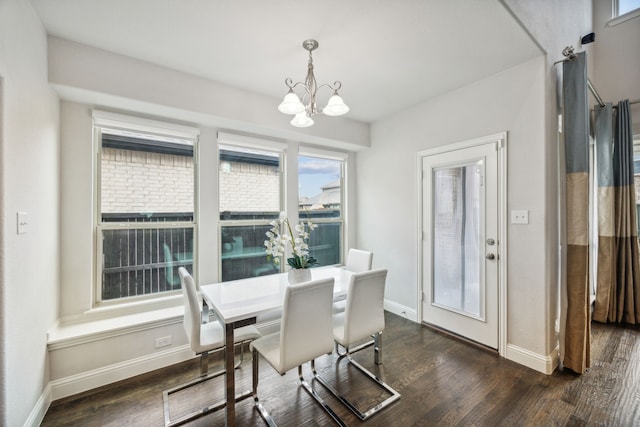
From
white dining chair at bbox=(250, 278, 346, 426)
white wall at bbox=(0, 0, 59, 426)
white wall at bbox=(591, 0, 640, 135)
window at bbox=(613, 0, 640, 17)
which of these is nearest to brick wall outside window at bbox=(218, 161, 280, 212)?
white wall at bbox=(0, 0, 59, 426)

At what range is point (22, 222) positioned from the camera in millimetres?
1523

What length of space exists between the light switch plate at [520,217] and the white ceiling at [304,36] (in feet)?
4.28

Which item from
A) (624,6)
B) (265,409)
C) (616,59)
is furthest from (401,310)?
(624,6)

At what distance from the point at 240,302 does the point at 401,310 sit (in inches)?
91.4

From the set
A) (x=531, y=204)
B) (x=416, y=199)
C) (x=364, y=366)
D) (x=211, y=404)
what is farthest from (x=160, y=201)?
(x=531, y=204)

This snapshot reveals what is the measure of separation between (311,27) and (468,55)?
1.35 meters

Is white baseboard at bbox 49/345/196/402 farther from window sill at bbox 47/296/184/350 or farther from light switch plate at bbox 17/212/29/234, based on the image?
light switch plate at bbox 17/212/29/234

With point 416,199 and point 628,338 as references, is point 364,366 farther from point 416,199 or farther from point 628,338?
point 628,338

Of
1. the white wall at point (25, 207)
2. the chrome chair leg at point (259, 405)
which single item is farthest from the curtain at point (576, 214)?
the white wall at point (25, 207)

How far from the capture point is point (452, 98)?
2855mm

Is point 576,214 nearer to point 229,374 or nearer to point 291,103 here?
point 291,103

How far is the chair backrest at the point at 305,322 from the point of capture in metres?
1.58

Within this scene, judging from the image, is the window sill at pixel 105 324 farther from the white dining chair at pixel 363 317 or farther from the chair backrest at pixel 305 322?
the white dining chair at pixel 363 317

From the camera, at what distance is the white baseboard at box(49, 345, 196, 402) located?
1.98 meters
